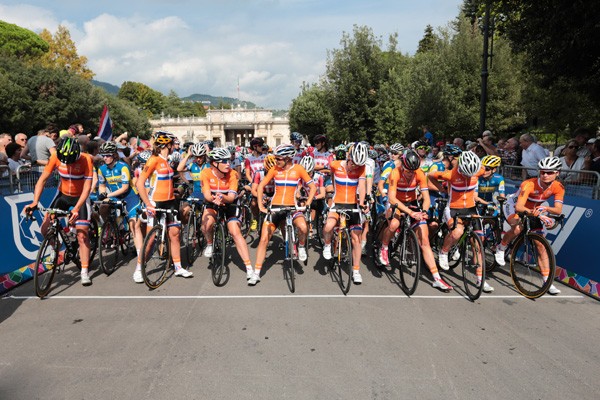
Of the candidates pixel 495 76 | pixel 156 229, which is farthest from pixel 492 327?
pixel 495 76

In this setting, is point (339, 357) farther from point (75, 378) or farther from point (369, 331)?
point (75, 378)

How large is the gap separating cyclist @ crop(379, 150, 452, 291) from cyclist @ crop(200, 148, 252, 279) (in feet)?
7.77

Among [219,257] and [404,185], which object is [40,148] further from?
[404,185]

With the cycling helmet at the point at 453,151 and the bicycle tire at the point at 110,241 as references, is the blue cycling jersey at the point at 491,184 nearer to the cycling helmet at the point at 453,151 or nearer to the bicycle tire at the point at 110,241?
the cycling helmet at the point at 453,151

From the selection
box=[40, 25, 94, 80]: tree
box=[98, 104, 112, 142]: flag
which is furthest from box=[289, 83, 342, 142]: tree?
box=[98, 104, 112, 142]: flag

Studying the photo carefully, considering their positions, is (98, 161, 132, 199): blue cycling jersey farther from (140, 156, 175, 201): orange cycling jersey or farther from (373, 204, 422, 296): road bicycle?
(373, 204, 422, 296): road bicycle

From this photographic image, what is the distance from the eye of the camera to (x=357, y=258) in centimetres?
634

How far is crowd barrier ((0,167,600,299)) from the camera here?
6.19 m

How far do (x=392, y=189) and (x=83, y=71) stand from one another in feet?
173

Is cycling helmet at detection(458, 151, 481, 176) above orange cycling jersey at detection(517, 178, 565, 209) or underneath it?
above

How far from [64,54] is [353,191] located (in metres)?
53.7

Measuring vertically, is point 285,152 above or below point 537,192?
above

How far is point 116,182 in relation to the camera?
752 cm

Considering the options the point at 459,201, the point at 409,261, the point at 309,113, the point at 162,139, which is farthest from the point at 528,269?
the point at 309,113
